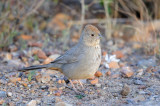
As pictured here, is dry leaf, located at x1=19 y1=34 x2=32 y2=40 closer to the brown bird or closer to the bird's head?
the brown bird

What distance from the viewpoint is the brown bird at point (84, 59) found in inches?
186

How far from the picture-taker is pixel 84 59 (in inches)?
188

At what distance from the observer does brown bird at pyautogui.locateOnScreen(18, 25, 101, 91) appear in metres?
4.72

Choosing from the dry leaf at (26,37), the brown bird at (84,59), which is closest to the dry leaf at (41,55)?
the brown bird at (84,59)

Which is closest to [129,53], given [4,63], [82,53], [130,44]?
[130,44]

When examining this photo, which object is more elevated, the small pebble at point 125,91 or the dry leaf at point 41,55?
the dry leaf at point 41,55

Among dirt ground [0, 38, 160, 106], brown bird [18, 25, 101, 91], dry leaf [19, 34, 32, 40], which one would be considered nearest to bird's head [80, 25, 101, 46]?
brown bird [18, 25, 101, 91]

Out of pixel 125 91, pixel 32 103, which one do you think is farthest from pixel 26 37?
pixel 125 91

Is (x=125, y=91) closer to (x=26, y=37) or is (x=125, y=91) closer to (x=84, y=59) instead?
(x=84, y=59)

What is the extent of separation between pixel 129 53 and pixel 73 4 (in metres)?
3.10

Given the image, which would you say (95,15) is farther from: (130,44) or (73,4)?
(130,44)

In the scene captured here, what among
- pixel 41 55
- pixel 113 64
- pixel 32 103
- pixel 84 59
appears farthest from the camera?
pixel 41 55

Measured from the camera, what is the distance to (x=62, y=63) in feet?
16.6

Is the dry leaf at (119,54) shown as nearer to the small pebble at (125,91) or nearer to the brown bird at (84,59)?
the brown bird at (84,59)
